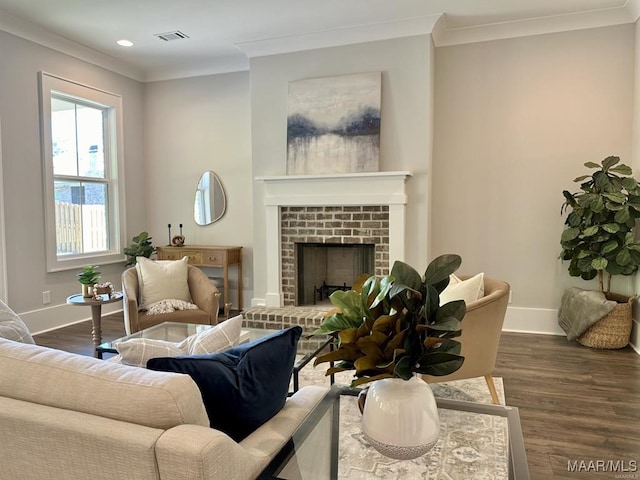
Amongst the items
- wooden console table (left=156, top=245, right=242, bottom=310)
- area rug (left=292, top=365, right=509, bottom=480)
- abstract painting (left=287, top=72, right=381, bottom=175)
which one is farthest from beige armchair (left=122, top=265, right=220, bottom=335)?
area rug (left=292, top=365, right=509, bottom=480)

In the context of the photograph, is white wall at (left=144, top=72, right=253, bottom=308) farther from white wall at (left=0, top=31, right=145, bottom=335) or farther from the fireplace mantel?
white wall at (left=0, top=31, right=145, bottom=335)

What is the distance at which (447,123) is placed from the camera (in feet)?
14.9

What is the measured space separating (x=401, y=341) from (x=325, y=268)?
3.81 m

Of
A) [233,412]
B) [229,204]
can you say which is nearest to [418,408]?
[233,412]

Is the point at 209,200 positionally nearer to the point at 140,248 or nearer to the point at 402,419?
the point at 140,248

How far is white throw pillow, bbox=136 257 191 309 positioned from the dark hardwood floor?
2.54ft

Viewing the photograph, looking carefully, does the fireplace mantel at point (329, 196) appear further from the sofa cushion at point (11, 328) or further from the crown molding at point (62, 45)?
the sofa cushion at point (11, 328)

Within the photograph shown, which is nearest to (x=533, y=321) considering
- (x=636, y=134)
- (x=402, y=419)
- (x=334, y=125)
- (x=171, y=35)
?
(x=636, y=134)

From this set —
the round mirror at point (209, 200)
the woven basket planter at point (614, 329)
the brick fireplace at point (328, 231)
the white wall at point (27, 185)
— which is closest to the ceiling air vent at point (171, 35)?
the white wall at point (27, 185)

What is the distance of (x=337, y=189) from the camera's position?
4.46 meters

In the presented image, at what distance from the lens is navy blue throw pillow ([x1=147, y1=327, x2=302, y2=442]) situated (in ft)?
3.98

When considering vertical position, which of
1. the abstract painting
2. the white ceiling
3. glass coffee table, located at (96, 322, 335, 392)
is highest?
the white ceiling

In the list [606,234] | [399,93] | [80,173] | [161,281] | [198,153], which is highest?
[399,93]

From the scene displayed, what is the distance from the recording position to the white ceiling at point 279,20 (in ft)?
12.7
